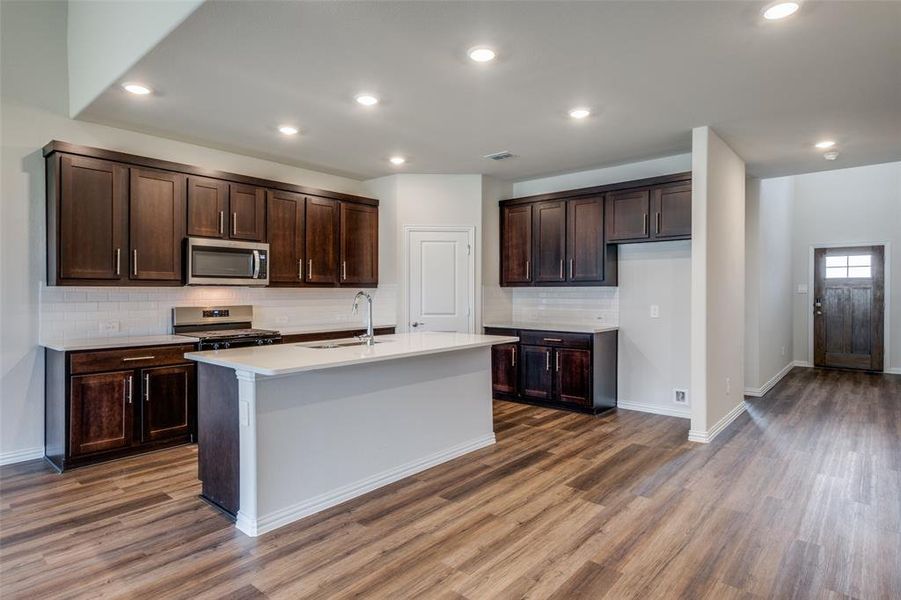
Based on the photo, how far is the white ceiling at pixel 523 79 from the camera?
98.6 inches

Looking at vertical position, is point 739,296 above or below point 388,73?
below

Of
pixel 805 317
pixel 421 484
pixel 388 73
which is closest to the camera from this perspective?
pixel 388 73

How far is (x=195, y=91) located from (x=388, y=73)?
1.35 meters

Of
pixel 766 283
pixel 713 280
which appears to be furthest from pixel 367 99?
pixel 766 283

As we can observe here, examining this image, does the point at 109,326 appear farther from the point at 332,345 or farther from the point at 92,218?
the point at 332,345

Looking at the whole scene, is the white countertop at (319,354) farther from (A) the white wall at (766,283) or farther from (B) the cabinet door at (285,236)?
(A) the white wall at (766,283)

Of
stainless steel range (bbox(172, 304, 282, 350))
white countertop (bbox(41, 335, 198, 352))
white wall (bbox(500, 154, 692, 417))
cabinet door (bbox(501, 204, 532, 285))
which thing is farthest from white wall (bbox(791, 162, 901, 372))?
white countertop (bbox(41, 335, 198, 352))

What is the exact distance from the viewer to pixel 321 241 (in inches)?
214

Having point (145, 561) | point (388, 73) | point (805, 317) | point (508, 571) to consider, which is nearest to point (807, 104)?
point (388, 73)

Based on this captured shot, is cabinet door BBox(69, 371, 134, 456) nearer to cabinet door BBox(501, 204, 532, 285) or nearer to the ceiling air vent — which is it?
the ceiling air vent

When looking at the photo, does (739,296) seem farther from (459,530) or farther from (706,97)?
(459,530)

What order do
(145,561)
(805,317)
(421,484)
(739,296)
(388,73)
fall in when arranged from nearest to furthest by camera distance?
(145,561) < (388,73) < (421,484) < (739,296) < (805,317)

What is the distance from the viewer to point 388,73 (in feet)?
10.3

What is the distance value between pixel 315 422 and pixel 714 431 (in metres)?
3.48
